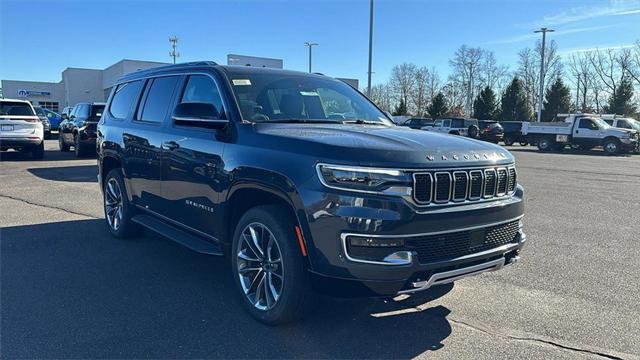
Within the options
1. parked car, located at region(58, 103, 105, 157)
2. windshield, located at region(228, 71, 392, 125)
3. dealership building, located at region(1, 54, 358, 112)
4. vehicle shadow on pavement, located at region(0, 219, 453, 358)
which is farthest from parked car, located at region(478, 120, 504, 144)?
vehicle shadow on pavement, located at region(0, 219, 453, 358)

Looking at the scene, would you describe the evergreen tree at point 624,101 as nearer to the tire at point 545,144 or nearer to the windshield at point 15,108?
the tire at point 545,144

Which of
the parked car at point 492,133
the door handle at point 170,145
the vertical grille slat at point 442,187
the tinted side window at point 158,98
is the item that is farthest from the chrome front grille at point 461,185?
the parked car at point 492,133

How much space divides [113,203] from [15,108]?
11.6 metres

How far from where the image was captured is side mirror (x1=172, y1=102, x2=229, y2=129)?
4141 mm

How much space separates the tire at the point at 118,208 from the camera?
6129mm

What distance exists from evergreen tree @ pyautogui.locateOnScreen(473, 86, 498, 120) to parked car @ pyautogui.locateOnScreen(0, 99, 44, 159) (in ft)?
183

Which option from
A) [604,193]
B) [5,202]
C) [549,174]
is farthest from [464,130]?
[5,202]

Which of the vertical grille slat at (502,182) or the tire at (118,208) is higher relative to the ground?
the vertical grille slat at (502,182)

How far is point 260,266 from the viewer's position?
12.9 feet

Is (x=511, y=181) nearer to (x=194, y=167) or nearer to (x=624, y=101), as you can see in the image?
(x=194, y=167)

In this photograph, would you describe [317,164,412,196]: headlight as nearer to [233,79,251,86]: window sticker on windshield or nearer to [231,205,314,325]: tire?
[231,205,314,325]: tire

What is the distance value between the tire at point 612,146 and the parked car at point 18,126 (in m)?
27.6

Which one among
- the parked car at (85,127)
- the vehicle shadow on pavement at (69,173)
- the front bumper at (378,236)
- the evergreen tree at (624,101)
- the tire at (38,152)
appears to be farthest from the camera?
the evergreen tree at (624,101)

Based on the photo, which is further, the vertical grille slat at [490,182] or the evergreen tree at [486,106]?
the evergreen tree at [486,106]
